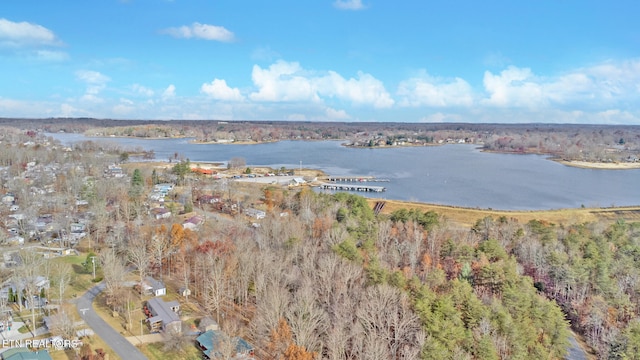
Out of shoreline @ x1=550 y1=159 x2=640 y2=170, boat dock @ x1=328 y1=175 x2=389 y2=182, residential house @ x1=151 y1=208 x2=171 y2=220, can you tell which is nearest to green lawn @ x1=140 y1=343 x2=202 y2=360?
residential house @ x1=151 y1=208 x2=171 y2=220

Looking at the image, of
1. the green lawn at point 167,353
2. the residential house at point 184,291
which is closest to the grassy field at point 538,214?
the residential house at point 184,291

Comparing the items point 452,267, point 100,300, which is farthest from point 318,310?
point 100,300

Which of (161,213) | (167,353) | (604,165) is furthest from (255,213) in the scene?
(604,165)

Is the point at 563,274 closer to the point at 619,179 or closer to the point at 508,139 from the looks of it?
the point at 619,179

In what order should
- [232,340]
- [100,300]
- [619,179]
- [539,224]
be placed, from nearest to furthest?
[232,340], [100,300], [539,224], [619,179]

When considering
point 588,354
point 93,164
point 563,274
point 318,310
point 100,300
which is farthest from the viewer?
point 93,164

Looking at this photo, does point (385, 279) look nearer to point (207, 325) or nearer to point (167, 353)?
point (207, 325)

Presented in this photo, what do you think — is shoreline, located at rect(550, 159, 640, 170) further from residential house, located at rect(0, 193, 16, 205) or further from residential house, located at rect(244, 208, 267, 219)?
residential house, located at rect(0, 193, 16, 205)
